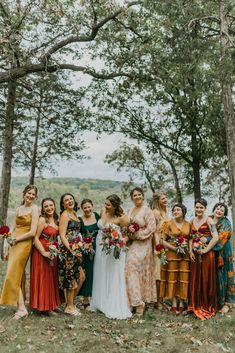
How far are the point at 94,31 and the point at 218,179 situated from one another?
40.9 feet

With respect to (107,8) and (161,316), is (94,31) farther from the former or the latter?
(161,316)

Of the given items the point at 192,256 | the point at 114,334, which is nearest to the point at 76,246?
the point at 114,334

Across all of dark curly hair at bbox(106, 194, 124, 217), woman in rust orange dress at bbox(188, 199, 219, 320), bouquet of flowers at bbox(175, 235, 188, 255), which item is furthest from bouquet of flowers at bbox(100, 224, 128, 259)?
woman in rust orange dress at bbox(188, 199, 219, 320)

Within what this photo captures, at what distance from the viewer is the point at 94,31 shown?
15883mm

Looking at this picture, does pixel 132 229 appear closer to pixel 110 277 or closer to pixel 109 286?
pixel 110 277

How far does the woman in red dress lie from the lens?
8641mm

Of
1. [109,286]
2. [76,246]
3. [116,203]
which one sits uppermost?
[116,203]

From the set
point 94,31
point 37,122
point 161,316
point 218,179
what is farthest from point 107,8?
point 218,179

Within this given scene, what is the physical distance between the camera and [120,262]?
30.1 ft

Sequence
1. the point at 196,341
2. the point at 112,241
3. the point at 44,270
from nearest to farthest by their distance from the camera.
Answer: the point at 196,341, the point at 44,270, the point at 112,241

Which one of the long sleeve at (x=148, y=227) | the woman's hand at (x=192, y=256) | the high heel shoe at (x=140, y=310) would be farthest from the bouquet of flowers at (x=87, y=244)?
the woman's hand at (x=192, y=256)

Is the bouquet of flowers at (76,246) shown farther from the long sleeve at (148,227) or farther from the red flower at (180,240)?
the red flower at (180,240)

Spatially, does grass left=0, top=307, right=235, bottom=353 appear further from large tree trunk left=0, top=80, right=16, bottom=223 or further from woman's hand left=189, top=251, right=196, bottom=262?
large tree trunk left=0, top=80, right=16, bottom=223

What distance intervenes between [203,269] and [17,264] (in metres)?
3.50
